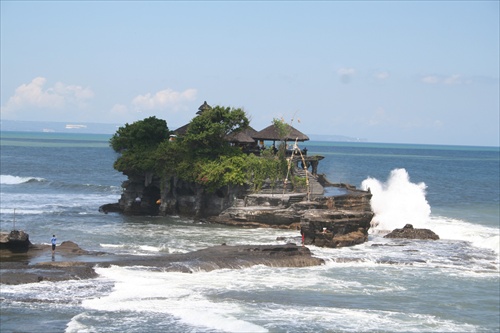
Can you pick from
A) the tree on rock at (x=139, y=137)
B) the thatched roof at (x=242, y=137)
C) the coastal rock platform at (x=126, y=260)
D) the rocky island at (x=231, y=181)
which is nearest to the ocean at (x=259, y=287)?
the coastal rock platform at (x=126, y=260)

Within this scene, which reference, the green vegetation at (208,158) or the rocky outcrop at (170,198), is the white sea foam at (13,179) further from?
the green vegetation at (208,158)

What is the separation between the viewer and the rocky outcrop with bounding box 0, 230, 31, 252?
1518 inches

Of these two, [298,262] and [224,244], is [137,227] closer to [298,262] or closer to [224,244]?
[224,244]

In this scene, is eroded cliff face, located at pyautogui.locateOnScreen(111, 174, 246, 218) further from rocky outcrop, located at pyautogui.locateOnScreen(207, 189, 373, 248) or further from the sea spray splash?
the sea spray splash

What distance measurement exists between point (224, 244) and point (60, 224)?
15.1 meters

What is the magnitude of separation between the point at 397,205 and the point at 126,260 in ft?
112

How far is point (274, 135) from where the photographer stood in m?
59.3

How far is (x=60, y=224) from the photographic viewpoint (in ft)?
172

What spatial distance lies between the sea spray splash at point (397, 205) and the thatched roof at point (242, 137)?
11.3 metres

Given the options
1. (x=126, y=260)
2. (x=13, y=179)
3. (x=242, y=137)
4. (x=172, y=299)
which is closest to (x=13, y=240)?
(x=126, y=260)

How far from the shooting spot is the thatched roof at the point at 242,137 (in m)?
58.1

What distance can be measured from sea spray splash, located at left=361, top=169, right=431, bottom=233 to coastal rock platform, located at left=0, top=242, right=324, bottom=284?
56.5ft

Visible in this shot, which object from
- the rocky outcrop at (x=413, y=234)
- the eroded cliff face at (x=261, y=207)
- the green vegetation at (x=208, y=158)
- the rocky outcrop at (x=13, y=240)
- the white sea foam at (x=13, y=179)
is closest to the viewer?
the rocky outcrop at (x=13, y=240)

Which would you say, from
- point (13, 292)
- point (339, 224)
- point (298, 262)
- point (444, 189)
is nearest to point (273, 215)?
point (339, 224)
